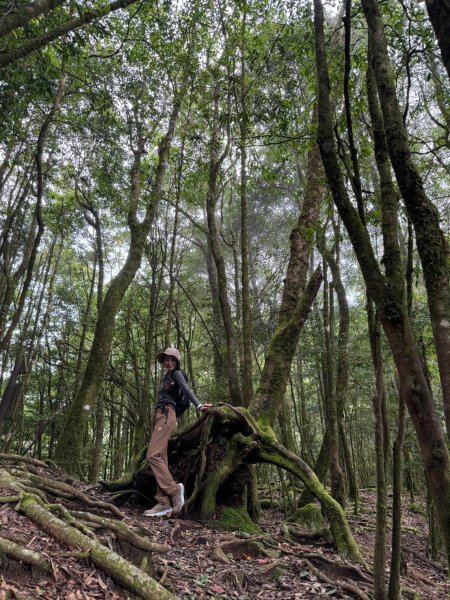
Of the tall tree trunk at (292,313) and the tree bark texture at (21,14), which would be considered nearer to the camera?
the tree bark texture at (21,14)

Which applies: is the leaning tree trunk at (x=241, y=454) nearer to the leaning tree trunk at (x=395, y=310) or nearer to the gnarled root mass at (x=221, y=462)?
the gnarled root mass at (x=221, y=462)

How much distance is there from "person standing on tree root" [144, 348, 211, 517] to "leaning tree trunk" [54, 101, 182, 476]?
1.89 metres

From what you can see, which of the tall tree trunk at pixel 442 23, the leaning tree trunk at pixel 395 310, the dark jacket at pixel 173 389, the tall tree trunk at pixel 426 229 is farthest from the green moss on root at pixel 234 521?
the tall tree trunk at pixel 442 23

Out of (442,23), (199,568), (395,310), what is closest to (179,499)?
(199,568)

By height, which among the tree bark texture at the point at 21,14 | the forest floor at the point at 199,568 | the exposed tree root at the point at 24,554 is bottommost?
the forest floor at the point at 199,568

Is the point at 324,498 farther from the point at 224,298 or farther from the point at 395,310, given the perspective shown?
the point at 395,310

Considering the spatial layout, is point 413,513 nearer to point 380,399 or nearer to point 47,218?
point 380,399

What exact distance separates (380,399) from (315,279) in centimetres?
308

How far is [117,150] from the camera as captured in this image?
1071 centimetres

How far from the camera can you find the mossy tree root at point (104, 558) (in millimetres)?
2923

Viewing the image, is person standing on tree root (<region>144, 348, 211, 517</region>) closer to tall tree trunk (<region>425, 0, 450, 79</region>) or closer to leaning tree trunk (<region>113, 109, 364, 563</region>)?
leaning tree trunk (<region>113, 109, 364, 563</region>)

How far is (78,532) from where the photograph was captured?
3299 millimetres

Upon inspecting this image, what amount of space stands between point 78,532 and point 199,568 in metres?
1.32

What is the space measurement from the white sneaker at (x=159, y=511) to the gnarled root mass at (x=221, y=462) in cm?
28
